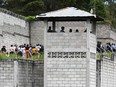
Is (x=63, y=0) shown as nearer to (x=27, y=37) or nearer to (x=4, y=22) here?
(x=27, y=37)

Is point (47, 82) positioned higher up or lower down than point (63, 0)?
lower down

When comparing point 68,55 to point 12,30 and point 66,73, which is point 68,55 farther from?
point 12,30

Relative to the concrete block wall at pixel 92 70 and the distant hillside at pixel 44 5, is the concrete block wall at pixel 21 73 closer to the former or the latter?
the concrete block wall at pixel 92 70

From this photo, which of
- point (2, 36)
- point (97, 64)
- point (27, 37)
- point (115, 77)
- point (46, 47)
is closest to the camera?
point (46, 47)

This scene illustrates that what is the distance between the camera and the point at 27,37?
60844 mm

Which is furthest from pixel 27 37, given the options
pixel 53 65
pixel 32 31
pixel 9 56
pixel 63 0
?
pixel 53 65

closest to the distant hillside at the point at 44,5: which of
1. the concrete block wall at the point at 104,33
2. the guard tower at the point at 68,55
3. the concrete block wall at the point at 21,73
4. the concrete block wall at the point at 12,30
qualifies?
the concrete block wall at the point at 104,33

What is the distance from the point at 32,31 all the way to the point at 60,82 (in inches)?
979

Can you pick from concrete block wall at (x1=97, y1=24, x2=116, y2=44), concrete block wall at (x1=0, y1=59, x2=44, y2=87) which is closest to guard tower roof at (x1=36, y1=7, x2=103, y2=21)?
concrete block wall at (x1=0, y1=59, x2=44, y2=87)

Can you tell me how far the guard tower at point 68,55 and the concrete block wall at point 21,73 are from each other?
236 cm

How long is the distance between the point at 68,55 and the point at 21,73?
11.6ft

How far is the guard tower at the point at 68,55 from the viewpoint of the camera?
36906mm

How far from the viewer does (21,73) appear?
3919cm

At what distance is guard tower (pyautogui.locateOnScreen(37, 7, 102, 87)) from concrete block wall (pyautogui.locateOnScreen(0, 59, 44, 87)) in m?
2.36
